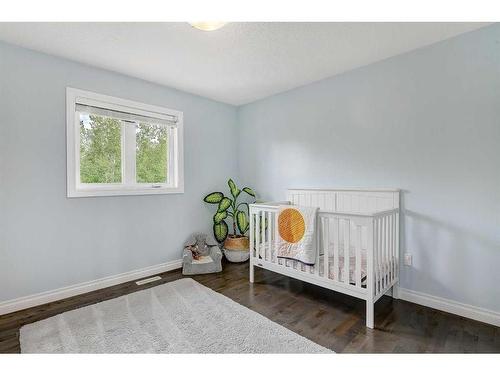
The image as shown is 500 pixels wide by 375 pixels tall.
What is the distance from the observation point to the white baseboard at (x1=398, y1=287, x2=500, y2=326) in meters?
1.81

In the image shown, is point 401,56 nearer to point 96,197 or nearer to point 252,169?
→ point 252,169

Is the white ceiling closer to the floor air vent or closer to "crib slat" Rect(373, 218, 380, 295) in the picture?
"crib slat" Rect(373, 218, 380, 295)

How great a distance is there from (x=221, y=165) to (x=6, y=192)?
2.22 m

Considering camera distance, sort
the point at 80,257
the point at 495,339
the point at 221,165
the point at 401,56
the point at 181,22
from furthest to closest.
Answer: the point at 221,165, the point at 80,257, the point at 401,56, the point at 181,22, the point at 495,339

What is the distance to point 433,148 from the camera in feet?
6.74

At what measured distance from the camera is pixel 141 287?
2.50 m

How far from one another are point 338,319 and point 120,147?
2637mm

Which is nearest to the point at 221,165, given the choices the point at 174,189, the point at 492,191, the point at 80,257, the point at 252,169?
the point at 252,169

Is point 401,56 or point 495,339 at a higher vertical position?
point 401,56

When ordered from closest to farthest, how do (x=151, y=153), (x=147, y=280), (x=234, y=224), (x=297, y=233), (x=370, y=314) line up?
(x=370, y=314)
(x=297, y=233)
(x=147, y=280)
(x=151, y=153)
(x=234, y=224)

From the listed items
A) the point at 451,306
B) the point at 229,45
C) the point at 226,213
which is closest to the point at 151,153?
the point at 226,213

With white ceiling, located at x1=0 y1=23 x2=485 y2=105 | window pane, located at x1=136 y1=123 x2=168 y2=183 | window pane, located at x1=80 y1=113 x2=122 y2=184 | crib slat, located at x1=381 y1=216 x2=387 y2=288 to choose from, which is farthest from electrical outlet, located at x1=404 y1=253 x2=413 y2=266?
window pane, located at x1=80 y1=113 x2=122 y2=184

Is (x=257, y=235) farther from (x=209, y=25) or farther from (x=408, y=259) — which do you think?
(x=209, y=25)

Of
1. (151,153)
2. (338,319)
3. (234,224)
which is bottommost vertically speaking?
(338,319)
